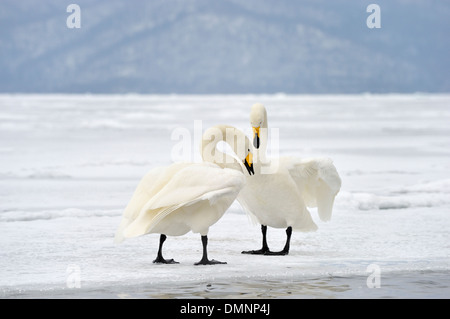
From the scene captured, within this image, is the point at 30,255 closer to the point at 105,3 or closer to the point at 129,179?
the point at 129,179

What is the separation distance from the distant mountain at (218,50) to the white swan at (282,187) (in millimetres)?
123381

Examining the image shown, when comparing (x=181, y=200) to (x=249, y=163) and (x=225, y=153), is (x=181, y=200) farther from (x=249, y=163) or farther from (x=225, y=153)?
(x=249, y=163)

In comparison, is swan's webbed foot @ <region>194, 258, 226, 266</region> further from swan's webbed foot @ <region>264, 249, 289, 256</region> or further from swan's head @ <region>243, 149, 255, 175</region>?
swan's head @ <region>243, 149, 255, 175</region>

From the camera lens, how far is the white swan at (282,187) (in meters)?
6.29

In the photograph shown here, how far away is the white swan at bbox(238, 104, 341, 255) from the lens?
Answer: 6.29 metres

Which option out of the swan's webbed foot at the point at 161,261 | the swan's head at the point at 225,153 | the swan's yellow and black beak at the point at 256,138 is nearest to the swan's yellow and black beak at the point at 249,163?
the swan's head at the point at 225,153

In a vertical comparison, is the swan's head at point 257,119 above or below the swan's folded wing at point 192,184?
above

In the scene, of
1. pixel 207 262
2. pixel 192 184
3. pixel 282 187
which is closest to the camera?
pixel 192 184

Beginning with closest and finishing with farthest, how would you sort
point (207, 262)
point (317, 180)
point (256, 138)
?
1. point (207, 262)
2. point (256, 138)
3. point (317, 180)

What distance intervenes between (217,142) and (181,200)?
95 centimetres

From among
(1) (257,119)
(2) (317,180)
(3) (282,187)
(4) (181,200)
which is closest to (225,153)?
(3) (282,187)

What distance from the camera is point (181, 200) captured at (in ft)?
17.8

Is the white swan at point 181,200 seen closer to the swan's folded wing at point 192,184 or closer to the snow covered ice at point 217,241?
the swan's folded wing at point 192,184

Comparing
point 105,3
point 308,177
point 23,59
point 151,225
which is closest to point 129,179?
point 308,177
